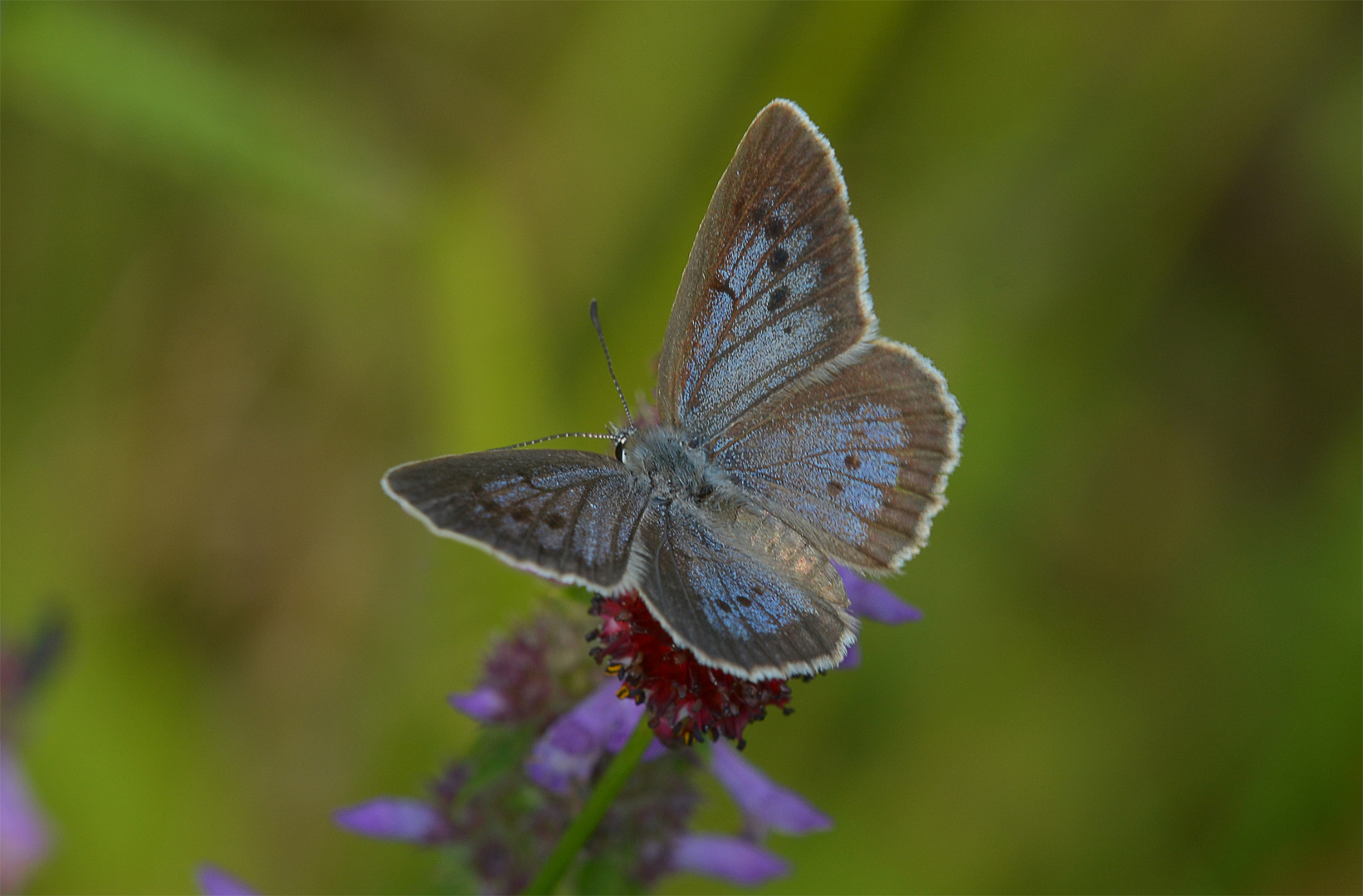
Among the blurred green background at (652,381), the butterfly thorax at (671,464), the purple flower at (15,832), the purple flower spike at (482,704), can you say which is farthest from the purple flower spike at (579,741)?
the blurred green background at (652,381)

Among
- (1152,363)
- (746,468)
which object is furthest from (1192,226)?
(746,468)

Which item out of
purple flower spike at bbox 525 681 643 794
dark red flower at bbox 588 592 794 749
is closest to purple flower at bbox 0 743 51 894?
purple flower spike at bbox 525 681 643 794

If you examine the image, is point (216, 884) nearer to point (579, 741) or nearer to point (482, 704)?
point (482, 704)

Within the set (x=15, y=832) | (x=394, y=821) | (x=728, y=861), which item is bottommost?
(x=15, y=832)

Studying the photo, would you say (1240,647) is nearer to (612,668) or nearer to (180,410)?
(612,668)

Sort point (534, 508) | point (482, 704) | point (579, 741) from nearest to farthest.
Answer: point (534, 508)
point (579, 741)
point (482, 704)

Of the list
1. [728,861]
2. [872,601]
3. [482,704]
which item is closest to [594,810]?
[482,704]

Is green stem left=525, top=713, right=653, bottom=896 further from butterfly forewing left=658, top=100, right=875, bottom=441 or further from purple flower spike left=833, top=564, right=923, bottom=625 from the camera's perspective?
butterfly forewing left=658, top=100, right=875, bottom=441
